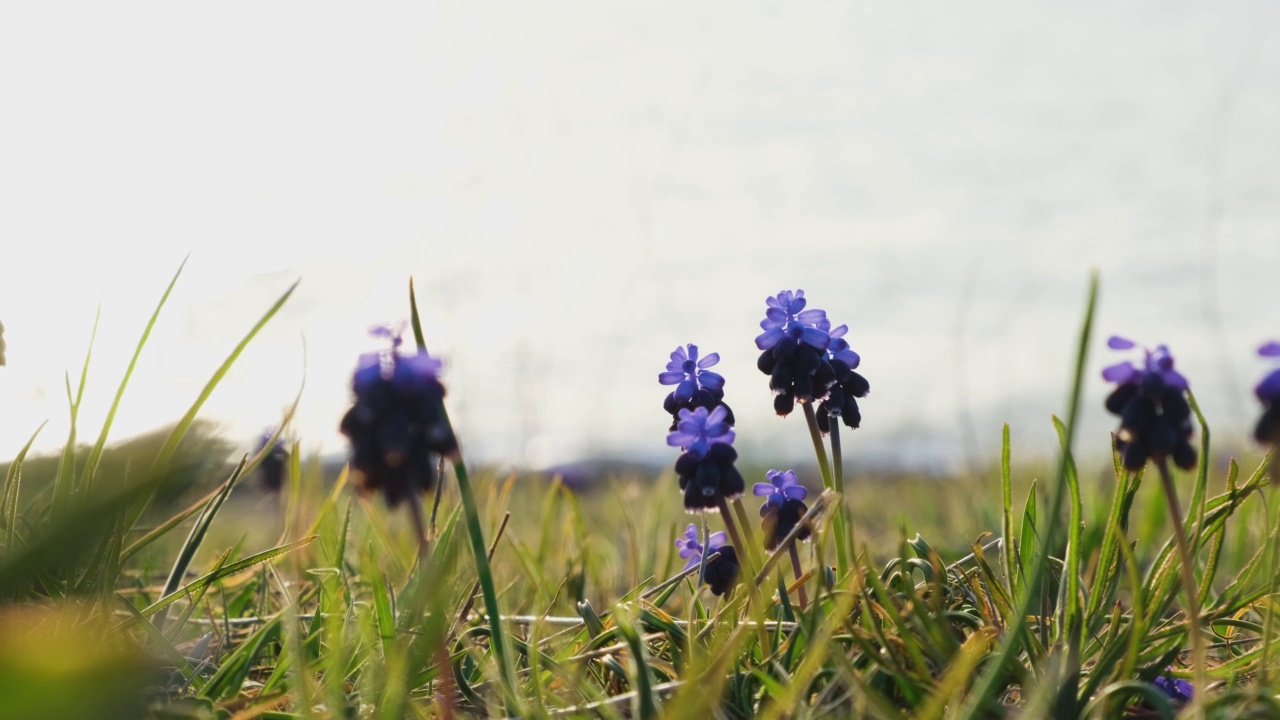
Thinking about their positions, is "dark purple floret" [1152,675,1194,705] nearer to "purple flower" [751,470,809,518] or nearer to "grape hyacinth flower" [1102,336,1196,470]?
"grape hyacinth flower" [1102,336,1196,470]

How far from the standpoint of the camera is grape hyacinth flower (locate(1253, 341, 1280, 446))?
2217 mm

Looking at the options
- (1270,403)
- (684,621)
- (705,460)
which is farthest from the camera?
(684,621)

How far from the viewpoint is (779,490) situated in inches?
133

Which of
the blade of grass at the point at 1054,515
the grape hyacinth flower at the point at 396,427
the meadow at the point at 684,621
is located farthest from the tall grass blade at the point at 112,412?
the blade of grass at the point at 1054,515

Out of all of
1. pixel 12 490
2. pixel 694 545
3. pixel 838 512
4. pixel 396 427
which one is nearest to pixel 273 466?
pixel 12 490

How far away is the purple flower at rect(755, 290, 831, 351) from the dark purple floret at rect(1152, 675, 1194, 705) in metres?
1.27

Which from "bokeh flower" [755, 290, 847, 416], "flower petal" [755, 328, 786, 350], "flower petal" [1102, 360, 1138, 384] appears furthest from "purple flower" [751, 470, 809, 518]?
"flower petal" [1102, 360, 1138, 384]

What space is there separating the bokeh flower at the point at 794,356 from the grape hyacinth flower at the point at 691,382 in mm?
156

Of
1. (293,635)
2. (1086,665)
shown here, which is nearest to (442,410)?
(293,635)

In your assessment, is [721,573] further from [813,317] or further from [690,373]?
[813,317]

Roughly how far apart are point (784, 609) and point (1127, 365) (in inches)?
46.8

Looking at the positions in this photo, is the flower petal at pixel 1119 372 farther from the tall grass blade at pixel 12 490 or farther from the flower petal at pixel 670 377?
the tall grass blade at pixel 12 490

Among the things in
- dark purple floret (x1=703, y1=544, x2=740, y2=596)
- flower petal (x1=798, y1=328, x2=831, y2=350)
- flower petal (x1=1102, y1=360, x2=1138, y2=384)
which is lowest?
dark purple floret (x1=703, y1=544, x2=740, y2=596)

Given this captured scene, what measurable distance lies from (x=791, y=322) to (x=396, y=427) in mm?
1557
